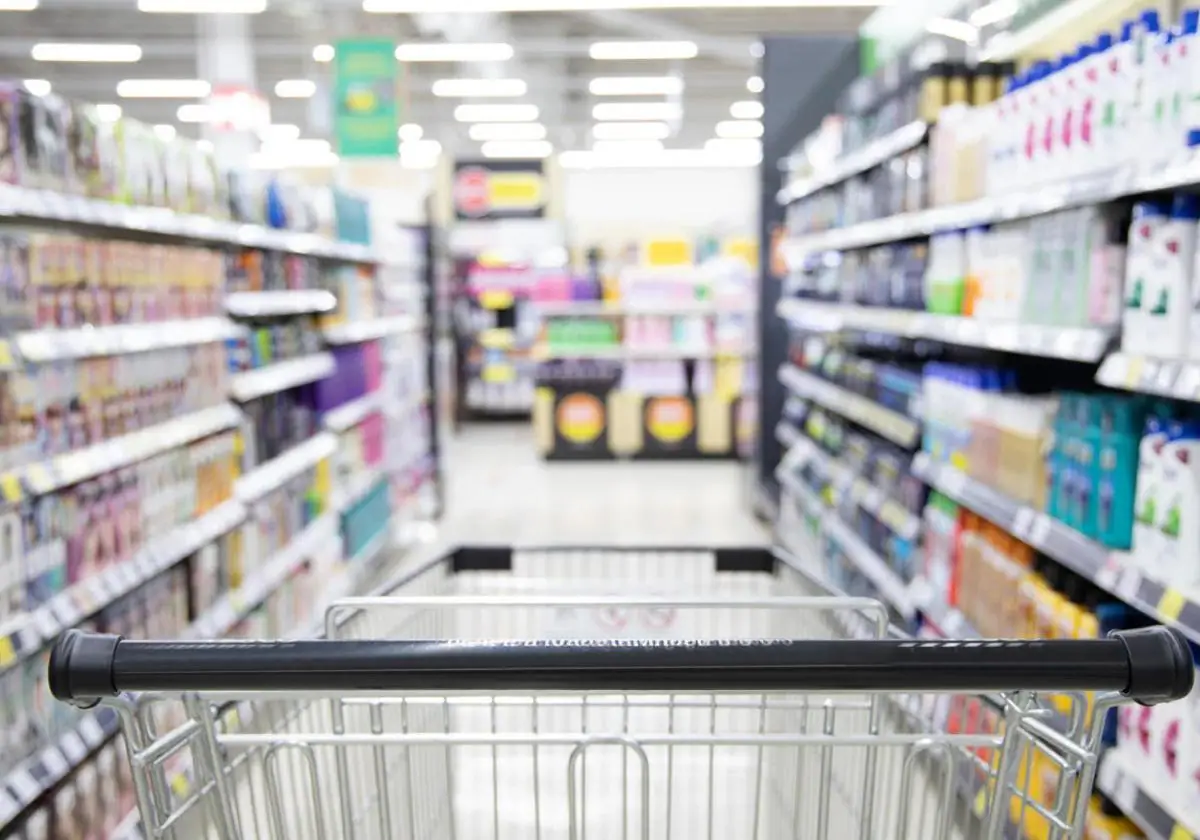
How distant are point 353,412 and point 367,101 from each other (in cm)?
438

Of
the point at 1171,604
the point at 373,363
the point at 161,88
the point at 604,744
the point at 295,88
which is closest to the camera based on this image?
the point at 604,744

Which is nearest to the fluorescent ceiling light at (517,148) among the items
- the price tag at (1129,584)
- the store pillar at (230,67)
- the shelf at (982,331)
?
the store pillar at (230,67)

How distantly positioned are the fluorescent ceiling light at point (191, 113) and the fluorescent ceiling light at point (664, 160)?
670cm

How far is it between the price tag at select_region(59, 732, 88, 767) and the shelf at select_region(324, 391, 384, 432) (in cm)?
265

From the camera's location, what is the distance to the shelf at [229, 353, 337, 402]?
13.1ft

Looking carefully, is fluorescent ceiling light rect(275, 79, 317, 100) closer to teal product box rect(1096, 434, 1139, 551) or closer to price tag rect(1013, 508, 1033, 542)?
price tag rect(1013, 508, 1033, 542)

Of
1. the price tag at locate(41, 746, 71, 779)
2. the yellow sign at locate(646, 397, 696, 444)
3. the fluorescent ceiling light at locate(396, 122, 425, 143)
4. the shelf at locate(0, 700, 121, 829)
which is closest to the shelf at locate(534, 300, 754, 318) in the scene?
the yellow sign at locate(646, 397, 696, 444)

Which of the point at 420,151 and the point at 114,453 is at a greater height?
the point at 420,151

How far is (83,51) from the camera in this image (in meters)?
13.1

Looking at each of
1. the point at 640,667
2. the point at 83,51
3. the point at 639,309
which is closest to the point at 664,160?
the point at 83,51

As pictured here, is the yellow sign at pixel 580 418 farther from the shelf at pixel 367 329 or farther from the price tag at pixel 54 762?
the price tag at pixel 54 762

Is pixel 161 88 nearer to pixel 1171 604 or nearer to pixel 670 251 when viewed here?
pixel 670 251

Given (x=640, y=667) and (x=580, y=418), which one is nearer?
(x=640, y=667)

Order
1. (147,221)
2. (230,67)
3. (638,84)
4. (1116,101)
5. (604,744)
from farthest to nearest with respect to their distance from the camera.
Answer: (638,84) < (230,67) < (147,221) < (1116,101) < (604,744)
